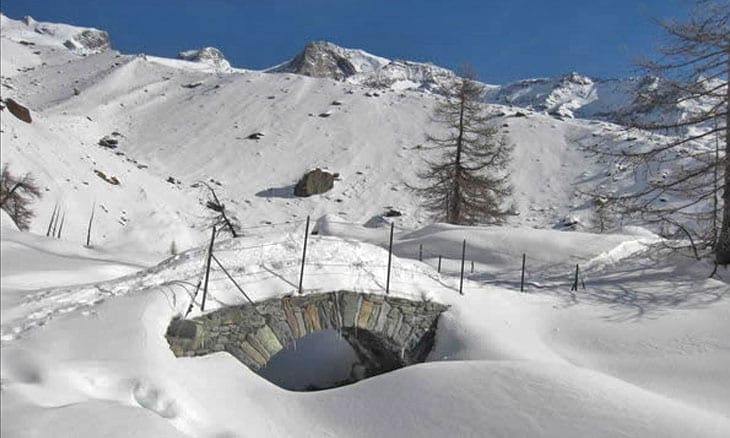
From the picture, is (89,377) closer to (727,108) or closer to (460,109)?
(727,108)

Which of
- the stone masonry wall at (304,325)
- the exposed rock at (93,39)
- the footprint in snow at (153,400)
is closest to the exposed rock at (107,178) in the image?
the stone masonry wall at (304,325)

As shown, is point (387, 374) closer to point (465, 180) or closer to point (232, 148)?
point (465, 180)

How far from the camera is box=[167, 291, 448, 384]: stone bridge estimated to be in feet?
24.4

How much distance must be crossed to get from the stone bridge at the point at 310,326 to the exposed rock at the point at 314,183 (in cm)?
2708

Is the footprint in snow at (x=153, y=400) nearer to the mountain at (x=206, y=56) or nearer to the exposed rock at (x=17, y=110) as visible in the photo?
the exposed rock at (x=17, y=110)

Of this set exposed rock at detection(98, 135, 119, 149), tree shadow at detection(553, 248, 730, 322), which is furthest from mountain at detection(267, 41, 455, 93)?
tree shadow at detection(553, 248, 730, 322)

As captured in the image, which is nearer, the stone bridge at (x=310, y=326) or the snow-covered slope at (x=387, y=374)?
the snow-covered slope at (x=387, y=374)

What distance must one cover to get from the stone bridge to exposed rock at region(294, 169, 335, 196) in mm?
27083

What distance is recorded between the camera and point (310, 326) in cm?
847

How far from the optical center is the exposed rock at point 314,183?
3666cm

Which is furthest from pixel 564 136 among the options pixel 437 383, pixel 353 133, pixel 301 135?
pixel 437 383

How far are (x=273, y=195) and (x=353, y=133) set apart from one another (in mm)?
13700

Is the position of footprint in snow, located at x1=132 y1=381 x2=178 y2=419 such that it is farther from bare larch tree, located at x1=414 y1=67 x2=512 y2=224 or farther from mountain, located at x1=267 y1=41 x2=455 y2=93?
mountain, located at x1=267 y1=41 x2=455 y2=93

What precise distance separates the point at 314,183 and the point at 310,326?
28873 mm
